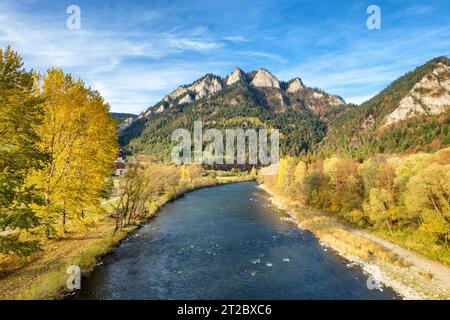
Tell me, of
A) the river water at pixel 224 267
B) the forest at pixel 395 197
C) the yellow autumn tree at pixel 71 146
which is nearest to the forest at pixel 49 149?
the yellow autumn tree at pixel 71 146

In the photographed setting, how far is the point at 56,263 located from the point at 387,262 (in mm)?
35703

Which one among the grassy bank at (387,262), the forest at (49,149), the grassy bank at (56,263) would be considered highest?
the forest at (49,149)

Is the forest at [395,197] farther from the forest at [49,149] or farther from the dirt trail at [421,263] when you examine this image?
the forest at [49,149]

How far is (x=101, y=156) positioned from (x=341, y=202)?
45466mm

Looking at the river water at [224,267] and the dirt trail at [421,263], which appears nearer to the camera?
the river water at [224,267]

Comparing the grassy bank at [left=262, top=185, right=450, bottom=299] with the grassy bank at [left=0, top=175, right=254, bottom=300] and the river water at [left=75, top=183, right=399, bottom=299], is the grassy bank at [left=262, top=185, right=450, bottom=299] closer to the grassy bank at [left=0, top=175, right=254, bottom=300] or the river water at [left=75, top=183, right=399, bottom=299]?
the river water at [left=75, top=183, right=399, bottom=299]

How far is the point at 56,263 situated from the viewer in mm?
27734

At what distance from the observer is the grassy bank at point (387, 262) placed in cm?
2802

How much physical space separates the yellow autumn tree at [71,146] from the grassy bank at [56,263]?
2504 millimetres

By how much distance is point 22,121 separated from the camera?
21844 mm
